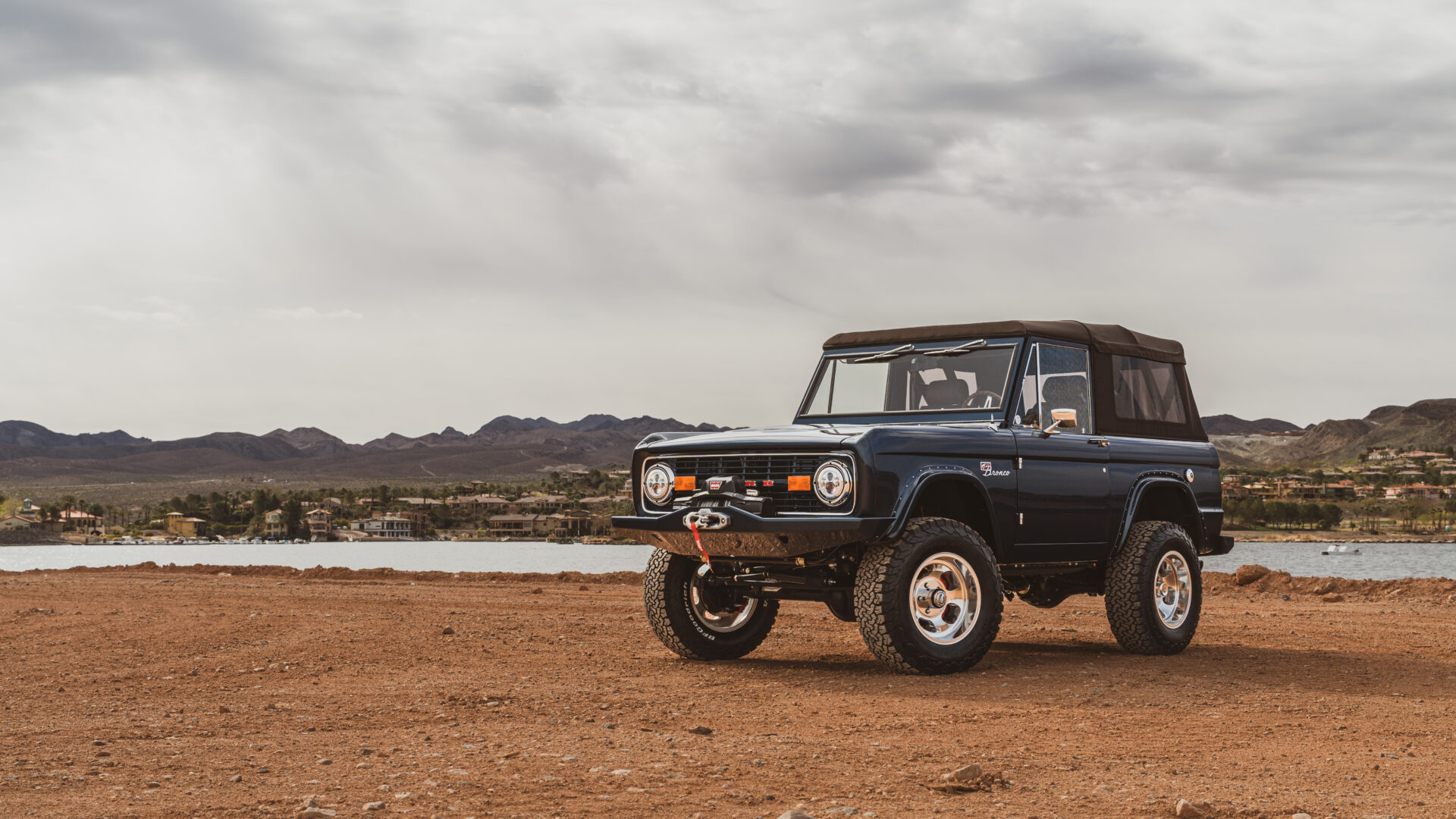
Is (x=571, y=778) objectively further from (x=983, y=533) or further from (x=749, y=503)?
(x=983, y=533)

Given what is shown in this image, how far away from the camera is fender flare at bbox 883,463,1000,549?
28.8 ft

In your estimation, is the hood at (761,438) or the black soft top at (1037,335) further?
the black soft top at (1037,335)

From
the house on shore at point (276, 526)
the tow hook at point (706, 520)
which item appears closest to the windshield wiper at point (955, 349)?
the tow hook at point (706, 520)

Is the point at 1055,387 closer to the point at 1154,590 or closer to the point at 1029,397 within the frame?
the point at 1029,397

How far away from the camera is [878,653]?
882 centimetres

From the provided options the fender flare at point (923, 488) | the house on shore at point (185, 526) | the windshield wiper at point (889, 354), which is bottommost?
the house on shore at point (185, 526)

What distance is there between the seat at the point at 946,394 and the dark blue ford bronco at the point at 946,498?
0.6 inches

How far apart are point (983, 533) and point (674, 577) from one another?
94.1 inches

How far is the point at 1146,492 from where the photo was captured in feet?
37.6

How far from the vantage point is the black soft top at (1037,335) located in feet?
34.6

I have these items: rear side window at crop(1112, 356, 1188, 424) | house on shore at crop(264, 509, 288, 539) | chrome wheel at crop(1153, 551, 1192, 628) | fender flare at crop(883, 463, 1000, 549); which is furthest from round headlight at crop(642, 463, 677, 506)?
house on shore at crop(264, 509, 288, 539)

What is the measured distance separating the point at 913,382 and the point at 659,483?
8.14ft

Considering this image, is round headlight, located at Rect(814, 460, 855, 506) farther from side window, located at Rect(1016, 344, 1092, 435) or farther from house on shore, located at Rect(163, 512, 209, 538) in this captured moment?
house on shore, located at Rect(163, 512, 209, 538)

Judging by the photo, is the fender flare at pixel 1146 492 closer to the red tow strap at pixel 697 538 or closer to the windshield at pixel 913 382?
the windshield at pixel 913 382
